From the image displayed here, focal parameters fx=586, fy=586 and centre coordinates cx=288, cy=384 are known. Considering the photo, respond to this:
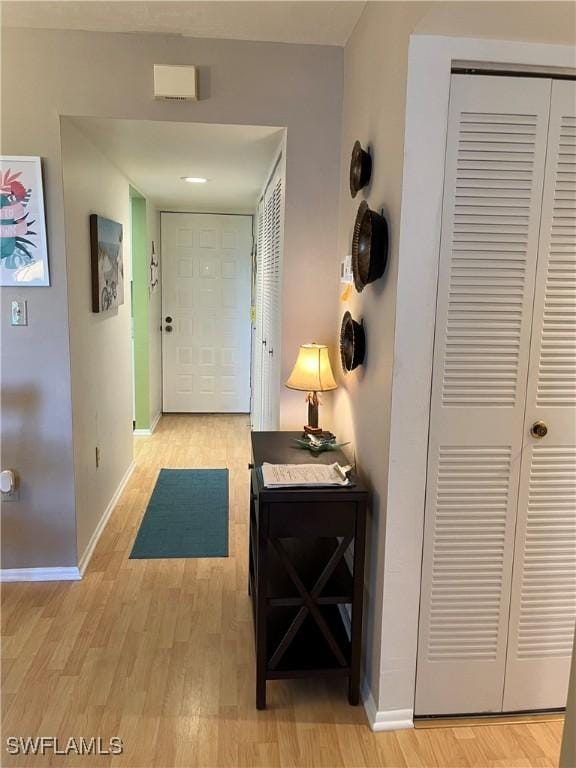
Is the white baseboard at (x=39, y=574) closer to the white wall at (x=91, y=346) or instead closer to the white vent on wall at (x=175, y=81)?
the white wall at (x=91, y=346)

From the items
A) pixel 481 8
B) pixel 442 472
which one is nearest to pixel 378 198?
pixel 481 8

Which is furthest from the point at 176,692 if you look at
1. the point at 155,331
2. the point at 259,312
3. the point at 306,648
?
the point at 155,331

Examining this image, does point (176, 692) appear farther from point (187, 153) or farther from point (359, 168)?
point (187, 153)

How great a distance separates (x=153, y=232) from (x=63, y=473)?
3.27 meters

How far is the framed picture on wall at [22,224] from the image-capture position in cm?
248

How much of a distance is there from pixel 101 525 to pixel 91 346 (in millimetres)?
1019

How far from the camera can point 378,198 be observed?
75.9 inches

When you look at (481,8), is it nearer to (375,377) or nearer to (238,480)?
(375,377)

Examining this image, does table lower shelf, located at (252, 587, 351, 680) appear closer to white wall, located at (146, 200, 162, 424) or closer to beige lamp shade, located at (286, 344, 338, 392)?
beige lamp shade, located at (286, 344, 338, 392)

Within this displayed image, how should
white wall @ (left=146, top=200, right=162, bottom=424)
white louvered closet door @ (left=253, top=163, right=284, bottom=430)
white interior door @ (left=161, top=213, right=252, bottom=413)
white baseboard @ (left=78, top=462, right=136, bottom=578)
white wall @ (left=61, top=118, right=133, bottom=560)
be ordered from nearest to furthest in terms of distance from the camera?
1. white wall @ (left=61, top=118, right=133, bottom=560)
2. white baseboard @ (left=78, top=462, right=136, bottom=578)
3. white louvered closet door @ (left=253, top=163, right=284, bottom=430)
4. white wall @ (left=146, top=200, right=162, bottom=424)
5. white interior door @ (left=161, top=213, right=252, bottom=413)

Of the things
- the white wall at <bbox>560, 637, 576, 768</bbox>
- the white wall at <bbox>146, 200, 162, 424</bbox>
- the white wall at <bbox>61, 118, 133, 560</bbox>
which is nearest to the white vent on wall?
the white wall at <bbox>61, 118, 133, 560</bbox>

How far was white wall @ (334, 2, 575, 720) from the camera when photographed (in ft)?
5.09

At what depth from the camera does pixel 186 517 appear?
3.53 meters

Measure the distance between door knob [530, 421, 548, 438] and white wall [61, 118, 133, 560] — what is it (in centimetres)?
196
